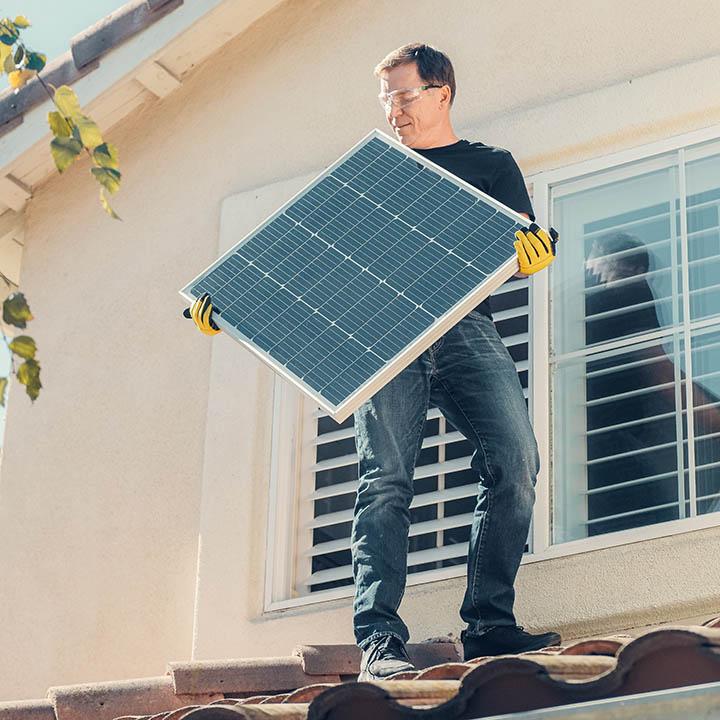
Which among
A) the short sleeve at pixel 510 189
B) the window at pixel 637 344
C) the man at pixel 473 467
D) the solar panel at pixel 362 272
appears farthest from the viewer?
the window at pixel 637 344

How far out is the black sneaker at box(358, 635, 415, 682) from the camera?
577 cm

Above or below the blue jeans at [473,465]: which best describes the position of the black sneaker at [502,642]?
below

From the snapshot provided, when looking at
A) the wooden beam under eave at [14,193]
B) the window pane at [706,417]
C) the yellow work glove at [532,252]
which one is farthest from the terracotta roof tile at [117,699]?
the wooden beam under eave at [14,193]

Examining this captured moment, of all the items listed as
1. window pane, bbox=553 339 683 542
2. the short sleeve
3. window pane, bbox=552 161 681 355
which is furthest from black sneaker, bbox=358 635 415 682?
window pane, bbox=552 161 681 355

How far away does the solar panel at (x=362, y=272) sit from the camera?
19.3ft

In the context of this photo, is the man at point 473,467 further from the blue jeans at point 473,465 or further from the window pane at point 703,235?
the window pane at point 703,235

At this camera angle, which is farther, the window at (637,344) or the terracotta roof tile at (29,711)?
the window at (637,344)

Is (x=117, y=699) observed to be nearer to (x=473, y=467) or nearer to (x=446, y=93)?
(x=473, y=467)

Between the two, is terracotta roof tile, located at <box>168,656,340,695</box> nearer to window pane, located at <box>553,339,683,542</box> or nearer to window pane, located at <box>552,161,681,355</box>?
window pane, located at <box>553,339,683,542</box>

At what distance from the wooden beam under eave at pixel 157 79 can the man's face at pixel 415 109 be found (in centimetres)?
242

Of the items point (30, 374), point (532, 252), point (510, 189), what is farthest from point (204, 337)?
point (30, 374)

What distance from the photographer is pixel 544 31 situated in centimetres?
806

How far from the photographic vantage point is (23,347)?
3.89 meters

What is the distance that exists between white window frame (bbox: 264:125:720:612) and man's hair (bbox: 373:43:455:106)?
1088 millimetres
